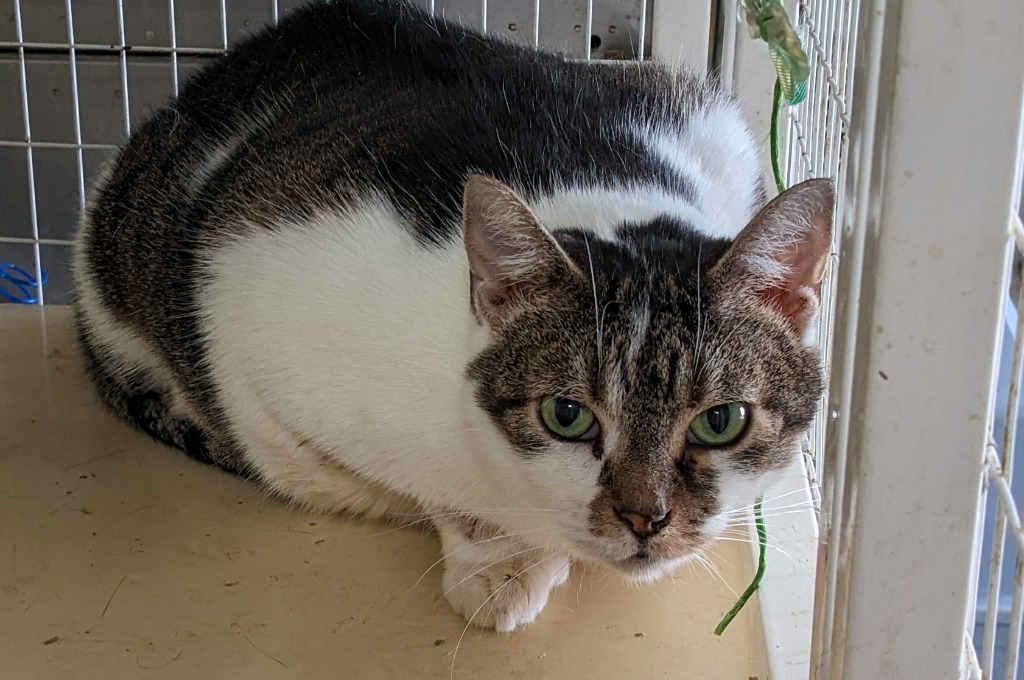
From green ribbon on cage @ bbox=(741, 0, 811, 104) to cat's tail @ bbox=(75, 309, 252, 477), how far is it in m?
0.94

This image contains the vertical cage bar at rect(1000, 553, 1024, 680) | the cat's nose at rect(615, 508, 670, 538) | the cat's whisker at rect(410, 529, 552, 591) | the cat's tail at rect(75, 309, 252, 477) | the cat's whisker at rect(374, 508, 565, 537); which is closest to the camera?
the vertical cage bar at rect(1000, 553, 1024, 680)

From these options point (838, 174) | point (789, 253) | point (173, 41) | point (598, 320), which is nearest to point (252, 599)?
point (598, 320)

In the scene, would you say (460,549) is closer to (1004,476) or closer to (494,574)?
(494,574)

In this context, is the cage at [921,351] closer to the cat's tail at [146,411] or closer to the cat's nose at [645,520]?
the cat's nose at [645,520]

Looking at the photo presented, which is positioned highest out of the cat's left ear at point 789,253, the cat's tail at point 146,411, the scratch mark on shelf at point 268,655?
the cat's left ear at point 789,253

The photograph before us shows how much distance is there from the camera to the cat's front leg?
4.40ft

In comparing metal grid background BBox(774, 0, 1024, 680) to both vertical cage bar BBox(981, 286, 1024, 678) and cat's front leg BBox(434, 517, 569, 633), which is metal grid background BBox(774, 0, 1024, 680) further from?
cat's front leg BBox(434, 517, 569, 633)

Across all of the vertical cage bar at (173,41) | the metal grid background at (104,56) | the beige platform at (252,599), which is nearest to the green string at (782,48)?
the beige platform at (252,599)

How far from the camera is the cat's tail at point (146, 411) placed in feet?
5.50

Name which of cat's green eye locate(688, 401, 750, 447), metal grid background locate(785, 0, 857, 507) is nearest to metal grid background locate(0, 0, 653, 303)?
metal grid background locate(785, 0, 857, 507)

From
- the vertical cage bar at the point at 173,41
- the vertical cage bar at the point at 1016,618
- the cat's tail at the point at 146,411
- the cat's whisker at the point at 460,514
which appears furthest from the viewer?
the vertical cage bar at the point at 173,41

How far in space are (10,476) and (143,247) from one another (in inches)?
15.1

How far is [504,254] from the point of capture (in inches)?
45.8

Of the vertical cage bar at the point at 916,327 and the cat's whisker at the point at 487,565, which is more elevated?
the vertical cage bar at the point at 916,327
